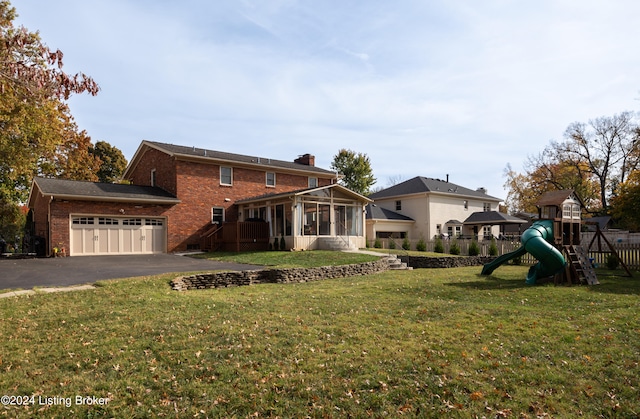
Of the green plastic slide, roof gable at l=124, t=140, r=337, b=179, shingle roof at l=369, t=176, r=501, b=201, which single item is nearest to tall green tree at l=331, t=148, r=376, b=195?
shingle roof at l=369, t=176, r=501, b=201

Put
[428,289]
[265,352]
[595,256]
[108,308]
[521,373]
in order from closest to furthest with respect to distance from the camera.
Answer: [521,373], [265,352], [108,308], [428,289], [595,256]

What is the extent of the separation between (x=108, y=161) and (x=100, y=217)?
2717 cm

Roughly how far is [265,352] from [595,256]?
1939 centimetres

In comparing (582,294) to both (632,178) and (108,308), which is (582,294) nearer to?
(108,308)

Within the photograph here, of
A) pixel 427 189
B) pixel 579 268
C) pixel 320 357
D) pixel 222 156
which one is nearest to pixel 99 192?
pixel 222 156

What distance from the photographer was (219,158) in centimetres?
2677

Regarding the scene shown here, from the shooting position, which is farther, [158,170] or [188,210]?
[158,170]

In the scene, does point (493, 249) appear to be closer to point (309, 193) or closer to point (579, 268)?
point (309, 193)

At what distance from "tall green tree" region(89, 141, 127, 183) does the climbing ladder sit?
44.5m

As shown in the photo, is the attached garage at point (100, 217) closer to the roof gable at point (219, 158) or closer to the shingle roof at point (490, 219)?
the roof gable at point (219, 158)

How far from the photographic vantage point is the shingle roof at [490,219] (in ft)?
120

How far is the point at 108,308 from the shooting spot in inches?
326

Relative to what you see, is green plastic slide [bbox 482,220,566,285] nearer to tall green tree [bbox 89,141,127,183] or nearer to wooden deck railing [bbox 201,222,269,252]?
wooden deck railing [bbox 201,222,269,252]

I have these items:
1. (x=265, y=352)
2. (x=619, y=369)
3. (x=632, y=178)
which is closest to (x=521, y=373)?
(x=619, y=369)
